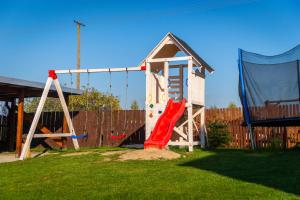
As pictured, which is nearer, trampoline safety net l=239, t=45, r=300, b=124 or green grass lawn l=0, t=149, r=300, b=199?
green grass lawn l=0, t=149, r=300, b=199

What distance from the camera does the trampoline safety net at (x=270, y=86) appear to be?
39.9ft

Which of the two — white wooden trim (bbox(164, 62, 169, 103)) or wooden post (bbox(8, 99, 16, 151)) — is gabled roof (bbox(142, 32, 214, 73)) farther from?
wooden post (bbox(8, 99, 16, 151))

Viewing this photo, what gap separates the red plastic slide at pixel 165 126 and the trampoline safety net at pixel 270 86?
2270mm

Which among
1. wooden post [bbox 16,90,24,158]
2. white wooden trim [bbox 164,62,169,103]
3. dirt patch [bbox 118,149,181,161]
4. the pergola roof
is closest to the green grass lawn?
dirt patch [bbox 118,149,181,161]

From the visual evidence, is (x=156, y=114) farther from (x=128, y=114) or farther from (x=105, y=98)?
(x=105, y=98)

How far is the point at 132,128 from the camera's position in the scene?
17141 mm

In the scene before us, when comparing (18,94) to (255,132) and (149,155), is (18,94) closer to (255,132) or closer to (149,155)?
(149,155)

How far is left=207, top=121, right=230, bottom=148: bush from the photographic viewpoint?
14859 mm

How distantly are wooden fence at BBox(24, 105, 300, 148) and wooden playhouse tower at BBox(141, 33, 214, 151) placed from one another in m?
1.57

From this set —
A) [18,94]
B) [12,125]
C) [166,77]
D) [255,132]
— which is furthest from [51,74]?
[255,132]

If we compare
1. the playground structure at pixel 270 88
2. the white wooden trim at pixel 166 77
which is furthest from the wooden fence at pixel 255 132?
the white wooden trim at pixel 166 77

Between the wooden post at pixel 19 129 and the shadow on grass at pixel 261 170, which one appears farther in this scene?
the wooden post at pixel 19 129

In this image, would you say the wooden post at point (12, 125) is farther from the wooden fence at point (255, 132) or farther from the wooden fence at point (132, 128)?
the wooden fence at point (255, 132)

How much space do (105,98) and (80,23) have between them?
405 inches
